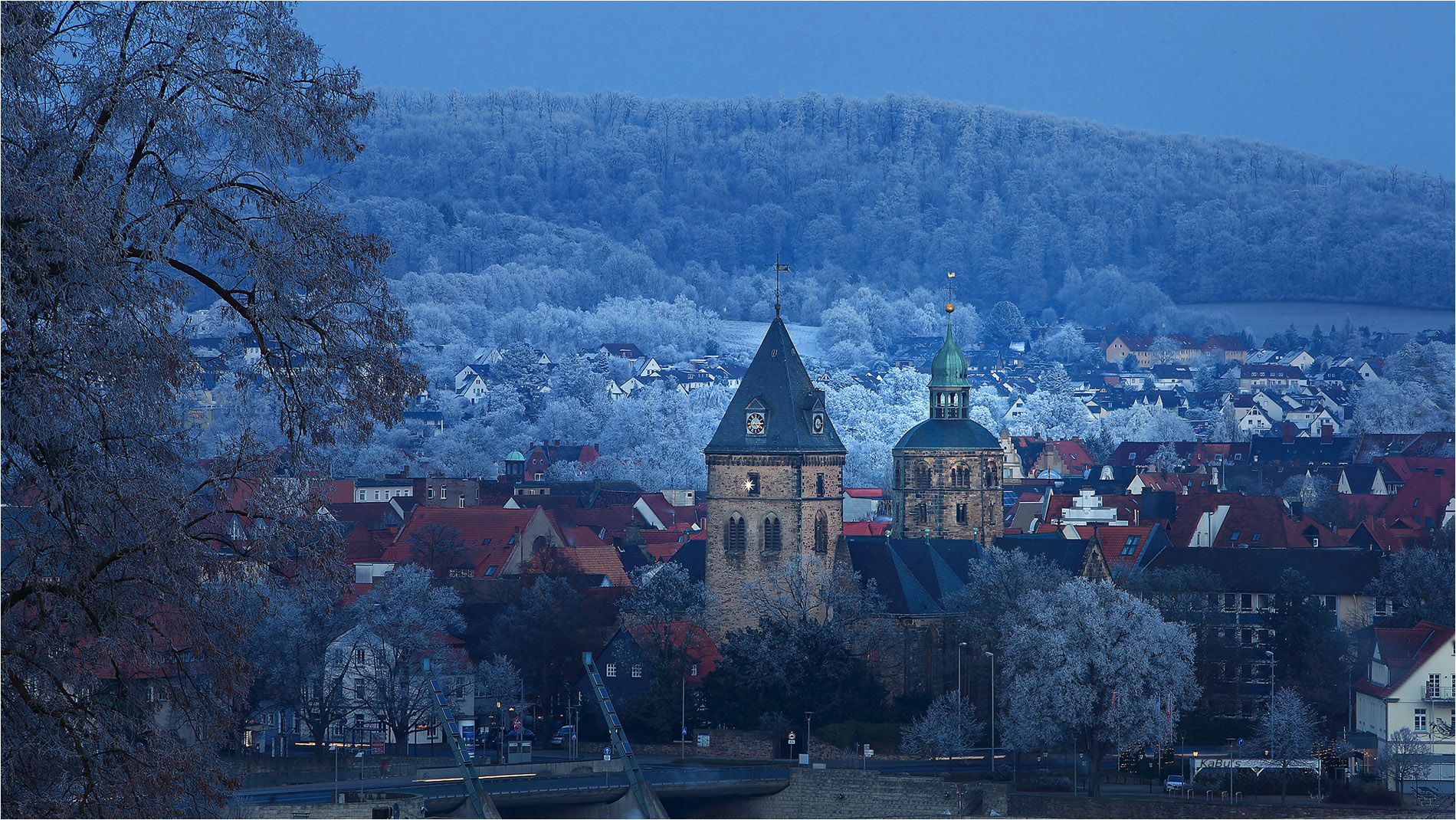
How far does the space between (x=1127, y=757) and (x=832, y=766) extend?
7.81 m

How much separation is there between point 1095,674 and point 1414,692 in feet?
28.7

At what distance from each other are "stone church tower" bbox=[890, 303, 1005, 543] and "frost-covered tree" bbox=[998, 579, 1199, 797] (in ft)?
65.2

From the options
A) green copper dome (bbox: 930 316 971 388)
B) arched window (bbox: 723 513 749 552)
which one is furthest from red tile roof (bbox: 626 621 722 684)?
green copper dome (bbox: 930 316 971 388)

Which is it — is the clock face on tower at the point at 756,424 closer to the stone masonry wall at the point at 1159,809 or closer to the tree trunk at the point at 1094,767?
the tree trunk at the point at 1094,767

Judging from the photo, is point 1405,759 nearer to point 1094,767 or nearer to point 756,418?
point 1094,767

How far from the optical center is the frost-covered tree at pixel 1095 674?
5516cm

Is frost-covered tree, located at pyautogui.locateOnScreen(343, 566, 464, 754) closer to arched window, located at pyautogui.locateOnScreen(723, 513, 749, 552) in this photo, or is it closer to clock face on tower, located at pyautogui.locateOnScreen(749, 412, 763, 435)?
arched window, located at pyautogui.locateOnScreen(723, 513, 749, 552)

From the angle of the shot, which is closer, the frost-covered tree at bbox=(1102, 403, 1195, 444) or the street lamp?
the street lamp

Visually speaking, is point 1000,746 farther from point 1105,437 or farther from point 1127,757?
point 1105,437

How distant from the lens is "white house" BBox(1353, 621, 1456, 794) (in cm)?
5547

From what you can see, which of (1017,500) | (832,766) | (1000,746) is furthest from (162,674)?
(1017,500)

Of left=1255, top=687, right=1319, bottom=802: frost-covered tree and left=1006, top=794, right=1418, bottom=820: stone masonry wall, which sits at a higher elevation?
left=1255, top=687, right=1319, bottom=802: frost-covered tree

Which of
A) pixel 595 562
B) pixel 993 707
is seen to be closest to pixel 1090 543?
pixel 993 707

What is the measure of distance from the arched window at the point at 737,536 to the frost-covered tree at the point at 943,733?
33.5 ft
